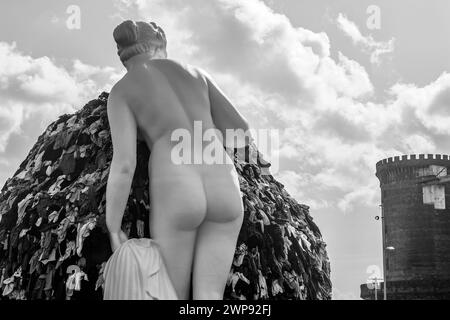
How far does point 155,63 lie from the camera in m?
4.44

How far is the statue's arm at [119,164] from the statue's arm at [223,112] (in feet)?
1.89

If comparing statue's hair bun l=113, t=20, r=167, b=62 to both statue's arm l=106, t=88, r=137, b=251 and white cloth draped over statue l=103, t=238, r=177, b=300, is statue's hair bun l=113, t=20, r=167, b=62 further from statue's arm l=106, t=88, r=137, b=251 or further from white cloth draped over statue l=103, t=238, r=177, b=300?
white cloth draped over statue l=103, t=238, r=177, b=300

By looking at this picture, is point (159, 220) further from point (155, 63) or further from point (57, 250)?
point (155, 63)

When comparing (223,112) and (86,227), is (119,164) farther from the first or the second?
(223,112)

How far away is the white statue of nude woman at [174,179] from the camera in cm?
418

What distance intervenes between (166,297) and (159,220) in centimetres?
46

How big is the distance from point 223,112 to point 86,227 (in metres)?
1.17

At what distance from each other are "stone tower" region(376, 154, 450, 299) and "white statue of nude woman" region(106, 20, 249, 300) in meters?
40.6

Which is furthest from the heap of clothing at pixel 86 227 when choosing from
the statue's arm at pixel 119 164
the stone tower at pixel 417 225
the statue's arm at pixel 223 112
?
the stone tower at pixel 417 225

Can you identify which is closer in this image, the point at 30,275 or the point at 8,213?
the point at 30,275

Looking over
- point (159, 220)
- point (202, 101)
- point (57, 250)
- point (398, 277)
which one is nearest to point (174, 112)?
point (202, 101)

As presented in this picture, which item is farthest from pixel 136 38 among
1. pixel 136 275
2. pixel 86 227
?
pixel 136 275
